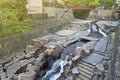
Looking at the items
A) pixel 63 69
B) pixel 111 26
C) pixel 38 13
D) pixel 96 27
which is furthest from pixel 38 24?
→ pixel 63 69

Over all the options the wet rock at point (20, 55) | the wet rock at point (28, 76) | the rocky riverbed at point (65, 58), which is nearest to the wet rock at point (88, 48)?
the rocky riverbed at point (65, 58)

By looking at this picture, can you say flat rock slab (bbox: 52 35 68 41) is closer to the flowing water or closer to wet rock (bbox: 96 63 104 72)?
→ the flowing water

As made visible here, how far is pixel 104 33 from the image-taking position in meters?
25.4

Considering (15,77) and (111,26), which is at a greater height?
(111,26)

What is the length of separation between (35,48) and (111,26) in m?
9.48

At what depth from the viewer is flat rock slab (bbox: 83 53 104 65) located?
17.5 metres

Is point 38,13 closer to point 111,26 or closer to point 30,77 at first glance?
point 111,26

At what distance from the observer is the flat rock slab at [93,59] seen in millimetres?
17506

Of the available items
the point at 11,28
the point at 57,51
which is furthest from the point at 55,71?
the point at 11,28

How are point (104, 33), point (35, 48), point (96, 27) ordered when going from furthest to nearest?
point (96, 27), point (104, 33), point (35, 48)

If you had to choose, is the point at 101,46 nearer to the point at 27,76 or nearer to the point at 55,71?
the point at 55,71

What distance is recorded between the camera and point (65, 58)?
2030 cm

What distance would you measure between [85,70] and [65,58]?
378cm

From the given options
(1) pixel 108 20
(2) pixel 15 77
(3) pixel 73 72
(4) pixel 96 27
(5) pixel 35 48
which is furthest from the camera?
(1) pixel 108 20
